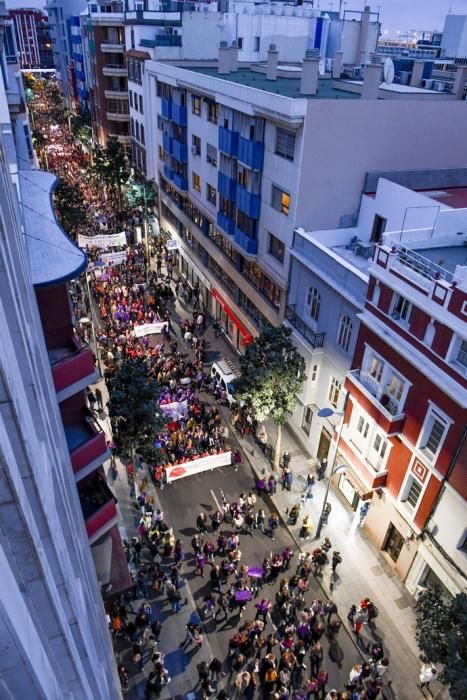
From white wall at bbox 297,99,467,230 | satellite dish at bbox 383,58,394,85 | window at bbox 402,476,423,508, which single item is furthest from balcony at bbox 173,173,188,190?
window at bbox 402,476,423,508

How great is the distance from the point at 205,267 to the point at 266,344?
2110 centimetres

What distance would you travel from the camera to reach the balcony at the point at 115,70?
2569 inches

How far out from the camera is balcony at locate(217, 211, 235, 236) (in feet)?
121

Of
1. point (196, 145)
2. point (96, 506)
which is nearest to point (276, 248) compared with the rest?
point (196, 145)

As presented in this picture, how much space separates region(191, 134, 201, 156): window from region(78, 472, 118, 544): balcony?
31.2 meters

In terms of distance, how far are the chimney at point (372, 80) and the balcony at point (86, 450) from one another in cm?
2504

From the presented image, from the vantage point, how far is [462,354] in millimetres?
19094

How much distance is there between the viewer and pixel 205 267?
45625mm

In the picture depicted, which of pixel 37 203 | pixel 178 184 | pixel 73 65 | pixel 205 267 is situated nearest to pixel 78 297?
pixel 205 267

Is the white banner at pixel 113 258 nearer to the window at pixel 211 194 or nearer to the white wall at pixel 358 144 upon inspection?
the window at pixel 211 194

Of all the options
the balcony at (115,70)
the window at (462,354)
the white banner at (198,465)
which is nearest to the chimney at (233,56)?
the balcony at (115,70)

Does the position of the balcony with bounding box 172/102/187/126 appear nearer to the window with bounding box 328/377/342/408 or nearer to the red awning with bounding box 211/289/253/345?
the red awning with bounding box 211/289/253/345

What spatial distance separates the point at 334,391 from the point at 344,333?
373cm

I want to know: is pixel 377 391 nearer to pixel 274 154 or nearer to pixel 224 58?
pixel 274 154
